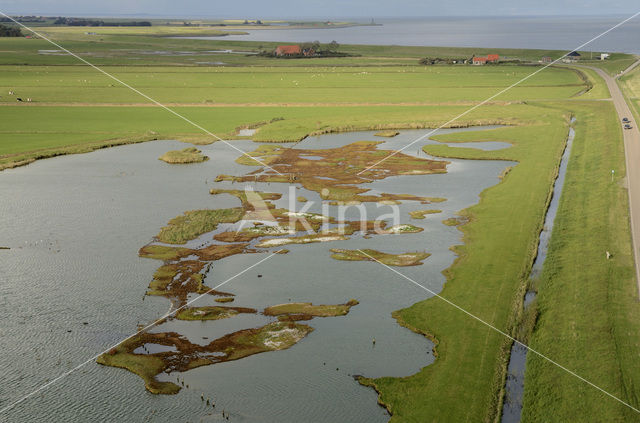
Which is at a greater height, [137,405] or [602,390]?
[602,390]

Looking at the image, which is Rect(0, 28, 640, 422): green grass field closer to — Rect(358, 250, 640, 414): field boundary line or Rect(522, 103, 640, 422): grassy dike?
Rect(522, 103, 640, 422): grassy dike

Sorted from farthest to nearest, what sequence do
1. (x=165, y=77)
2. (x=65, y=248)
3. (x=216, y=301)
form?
(x=165, y=77) → (x=65, y=248) → (x=216, y=301)

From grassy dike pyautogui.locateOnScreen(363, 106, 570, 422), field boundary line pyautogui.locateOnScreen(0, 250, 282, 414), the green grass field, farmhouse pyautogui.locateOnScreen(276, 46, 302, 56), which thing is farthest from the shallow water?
farmhouse pyautogui.locateOnScreen(276, 46, 302, 56)

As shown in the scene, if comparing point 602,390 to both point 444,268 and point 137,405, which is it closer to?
point 444,268

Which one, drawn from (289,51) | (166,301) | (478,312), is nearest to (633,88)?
(478,312)

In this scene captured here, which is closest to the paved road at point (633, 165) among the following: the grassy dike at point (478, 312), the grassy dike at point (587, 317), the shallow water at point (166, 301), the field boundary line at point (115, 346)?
the grassy dike at point (587, 317)

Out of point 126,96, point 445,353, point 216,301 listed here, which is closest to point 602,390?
point 445,353
